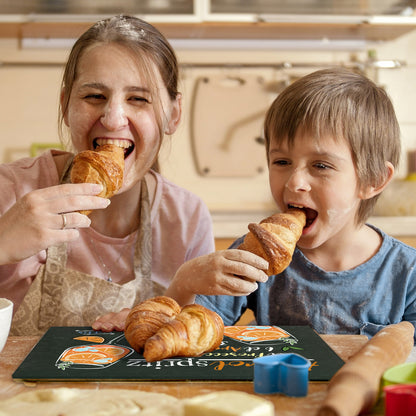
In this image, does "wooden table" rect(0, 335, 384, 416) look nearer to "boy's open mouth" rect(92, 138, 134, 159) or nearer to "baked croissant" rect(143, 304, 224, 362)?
"baked croissant" rect(143, 304, 224, 362)

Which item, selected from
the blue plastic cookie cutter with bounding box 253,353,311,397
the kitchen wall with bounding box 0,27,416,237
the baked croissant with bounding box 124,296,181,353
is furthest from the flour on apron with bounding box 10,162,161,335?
the kitchen wall with bounding box 0,27,416,237

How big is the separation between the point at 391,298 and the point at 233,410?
887mm

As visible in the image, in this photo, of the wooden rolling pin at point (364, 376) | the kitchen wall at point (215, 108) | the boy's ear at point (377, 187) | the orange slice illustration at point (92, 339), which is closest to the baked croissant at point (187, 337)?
the orange slice illustration at point (92, 339)

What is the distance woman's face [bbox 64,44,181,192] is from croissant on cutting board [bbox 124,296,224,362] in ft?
1.90

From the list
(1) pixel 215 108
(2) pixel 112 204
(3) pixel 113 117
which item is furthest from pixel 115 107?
(1) pixel 215 108

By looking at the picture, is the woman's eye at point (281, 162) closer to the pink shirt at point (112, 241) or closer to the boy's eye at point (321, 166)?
the boy's eye at point (321, 166)

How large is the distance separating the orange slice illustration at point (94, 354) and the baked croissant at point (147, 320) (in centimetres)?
3

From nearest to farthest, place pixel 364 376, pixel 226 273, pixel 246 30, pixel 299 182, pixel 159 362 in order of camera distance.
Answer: pixel 364 376
pixel 159 362
pixel 226 273
pixel 299 182
pixel 246 30

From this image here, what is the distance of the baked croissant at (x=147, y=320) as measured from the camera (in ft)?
3.00

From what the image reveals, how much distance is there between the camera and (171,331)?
884mm

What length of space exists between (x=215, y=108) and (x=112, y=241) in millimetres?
1865

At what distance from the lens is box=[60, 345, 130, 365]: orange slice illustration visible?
869 millimetres

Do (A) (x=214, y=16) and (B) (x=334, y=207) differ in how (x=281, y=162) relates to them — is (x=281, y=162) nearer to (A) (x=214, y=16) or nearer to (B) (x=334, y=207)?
(B) (x=334, y=207)

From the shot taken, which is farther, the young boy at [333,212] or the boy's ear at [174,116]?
the boy's ear at [174,116]
